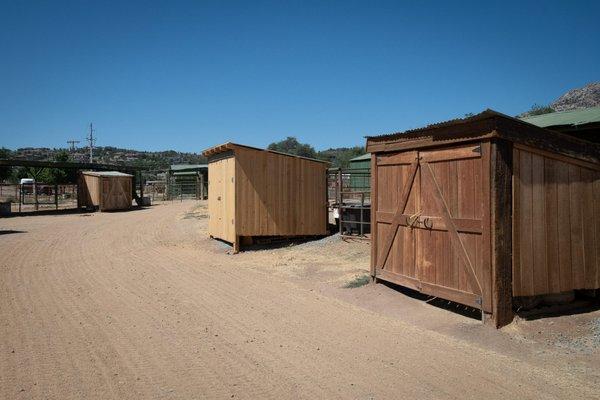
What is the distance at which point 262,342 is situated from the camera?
4.93 m

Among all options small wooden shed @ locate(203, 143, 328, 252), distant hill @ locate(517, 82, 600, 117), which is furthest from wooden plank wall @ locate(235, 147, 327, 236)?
distant hill @ locate(517, 82, 600, 117)

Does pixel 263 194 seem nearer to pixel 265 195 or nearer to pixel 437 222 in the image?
pixel 265 195

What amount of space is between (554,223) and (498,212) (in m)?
1.14

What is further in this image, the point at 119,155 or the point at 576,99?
the point at 119,155

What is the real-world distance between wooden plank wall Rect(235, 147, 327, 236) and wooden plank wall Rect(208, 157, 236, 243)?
0.93ft

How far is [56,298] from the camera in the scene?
22.4ft

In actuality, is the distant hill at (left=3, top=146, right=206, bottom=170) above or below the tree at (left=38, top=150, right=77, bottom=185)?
above

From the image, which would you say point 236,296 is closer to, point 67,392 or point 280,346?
point 280,346

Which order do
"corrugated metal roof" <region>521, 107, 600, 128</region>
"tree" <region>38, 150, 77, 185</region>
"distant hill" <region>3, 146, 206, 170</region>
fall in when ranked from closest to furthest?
1. "corrugated metal roof" <region>521, 107, 600, 128</region>
2. "tree" <region>38, 150, 77, 185</region>
3. "distant hill" <region>3, 146, 206, 170</region>

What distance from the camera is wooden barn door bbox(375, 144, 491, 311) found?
5.42 m

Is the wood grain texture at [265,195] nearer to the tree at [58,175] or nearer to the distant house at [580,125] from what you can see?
the distant house at [580,125]

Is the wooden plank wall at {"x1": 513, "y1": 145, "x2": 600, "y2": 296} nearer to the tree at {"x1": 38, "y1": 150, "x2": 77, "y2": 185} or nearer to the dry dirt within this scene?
the dry dirt

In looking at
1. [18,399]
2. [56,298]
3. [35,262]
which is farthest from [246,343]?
[35,262]

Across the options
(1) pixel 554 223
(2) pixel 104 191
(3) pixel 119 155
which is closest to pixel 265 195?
(1) pixel 554 223
